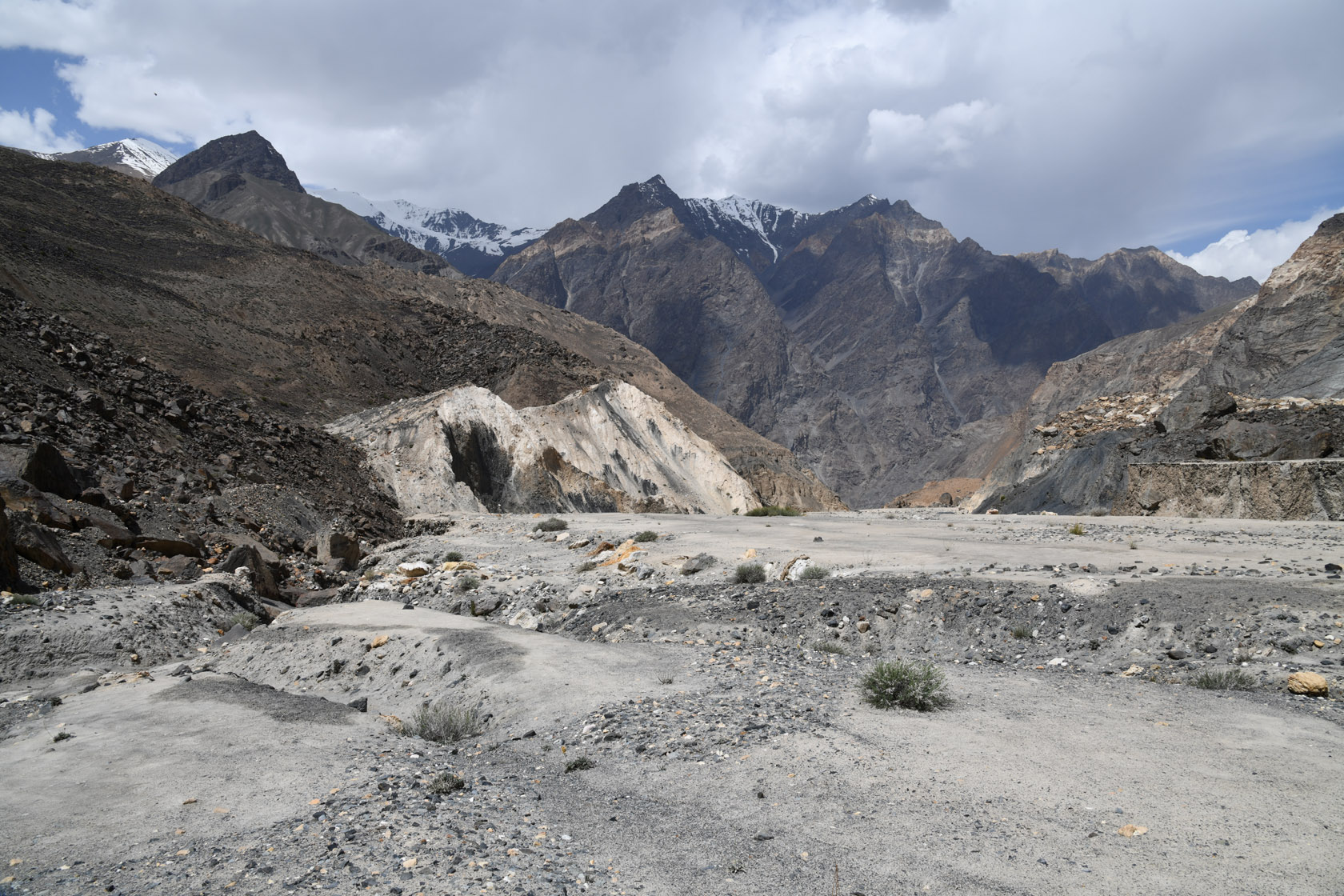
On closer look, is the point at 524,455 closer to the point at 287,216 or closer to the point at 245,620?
the point at 245,620

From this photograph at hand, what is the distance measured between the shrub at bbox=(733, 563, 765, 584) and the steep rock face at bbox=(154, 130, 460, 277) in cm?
10308

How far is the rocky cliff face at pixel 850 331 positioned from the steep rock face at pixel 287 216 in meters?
55.4

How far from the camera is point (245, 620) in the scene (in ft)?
36.3

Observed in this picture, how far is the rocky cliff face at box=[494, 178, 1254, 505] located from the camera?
15375 cm

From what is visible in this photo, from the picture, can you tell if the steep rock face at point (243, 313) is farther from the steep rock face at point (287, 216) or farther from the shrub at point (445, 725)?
the steep rock face at point (287, 216)

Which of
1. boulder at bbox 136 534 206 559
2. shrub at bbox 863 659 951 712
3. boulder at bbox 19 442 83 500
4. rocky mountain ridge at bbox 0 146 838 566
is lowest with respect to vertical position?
shrub at bbox 863 659 951 712

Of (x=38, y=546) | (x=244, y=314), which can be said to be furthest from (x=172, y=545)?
(x=244, y=314)

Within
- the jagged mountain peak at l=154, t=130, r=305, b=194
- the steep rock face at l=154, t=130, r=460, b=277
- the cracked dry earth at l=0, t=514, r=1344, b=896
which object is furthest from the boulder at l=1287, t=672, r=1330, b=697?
the jagged mountain peak at l=154, t=130, r=305, b=194

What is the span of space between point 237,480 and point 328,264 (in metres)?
49.3

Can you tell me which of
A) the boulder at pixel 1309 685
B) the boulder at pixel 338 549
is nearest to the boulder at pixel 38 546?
the boulder at pixel 338 549

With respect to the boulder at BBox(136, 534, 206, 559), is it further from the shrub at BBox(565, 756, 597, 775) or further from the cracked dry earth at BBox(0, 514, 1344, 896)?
the shrub at BBox(565, 756, 597, 775)

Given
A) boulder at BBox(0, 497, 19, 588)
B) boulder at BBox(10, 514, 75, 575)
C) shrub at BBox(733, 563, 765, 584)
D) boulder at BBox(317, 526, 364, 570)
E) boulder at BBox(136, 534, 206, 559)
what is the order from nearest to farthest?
boulder at BBox(0, 497, 19, 588) < boulder at BBox(10, 514, 75, 575) < shrub at BBox(733, 563, 765, 584) < boulder at BBox(136, 534, 206, 559) < boulder at BBox(317, 526, 364, 570)

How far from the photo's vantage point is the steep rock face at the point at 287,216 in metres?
110

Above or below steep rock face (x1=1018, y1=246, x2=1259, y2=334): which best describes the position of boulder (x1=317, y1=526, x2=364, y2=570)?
below
